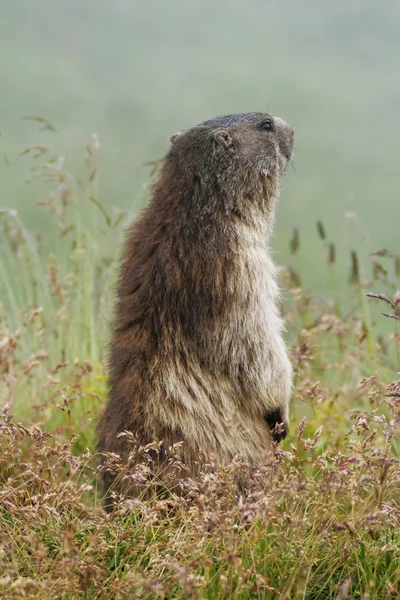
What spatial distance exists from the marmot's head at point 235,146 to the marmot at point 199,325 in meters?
0.01

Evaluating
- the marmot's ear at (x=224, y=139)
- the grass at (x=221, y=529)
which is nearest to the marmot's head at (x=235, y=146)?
the marmot's ear at (x=224, y=139)

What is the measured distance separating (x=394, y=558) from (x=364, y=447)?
0.52m

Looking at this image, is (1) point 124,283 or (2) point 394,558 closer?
(2) point 394,558

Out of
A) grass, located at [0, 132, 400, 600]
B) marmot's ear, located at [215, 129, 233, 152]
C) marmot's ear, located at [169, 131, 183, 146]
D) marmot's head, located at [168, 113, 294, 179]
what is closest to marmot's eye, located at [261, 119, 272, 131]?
marmot's head, located at [168, 113, 294, 179]

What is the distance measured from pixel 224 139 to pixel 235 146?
105 millimetres

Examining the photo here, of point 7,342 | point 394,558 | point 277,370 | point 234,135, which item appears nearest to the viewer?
point 394,558

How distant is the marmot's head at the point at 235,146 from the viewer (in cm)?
516

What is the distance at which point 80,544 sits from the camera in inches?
159

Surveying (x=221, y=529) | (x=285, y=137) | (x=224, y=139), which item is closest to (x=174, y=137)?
(x=224, y=139)

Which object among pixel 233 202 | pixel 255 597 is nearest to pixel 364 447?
pixel 255 597

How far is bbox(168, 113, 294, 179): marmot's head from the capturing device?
516cm

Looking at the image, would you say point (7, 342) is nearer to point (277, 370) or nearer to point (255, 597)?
point (277, 370)

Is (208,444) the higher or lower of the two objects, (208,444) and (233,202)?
the lower

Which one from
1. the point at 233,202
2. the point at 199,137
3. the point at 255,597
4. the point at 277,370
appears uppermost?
the point at 199,137
